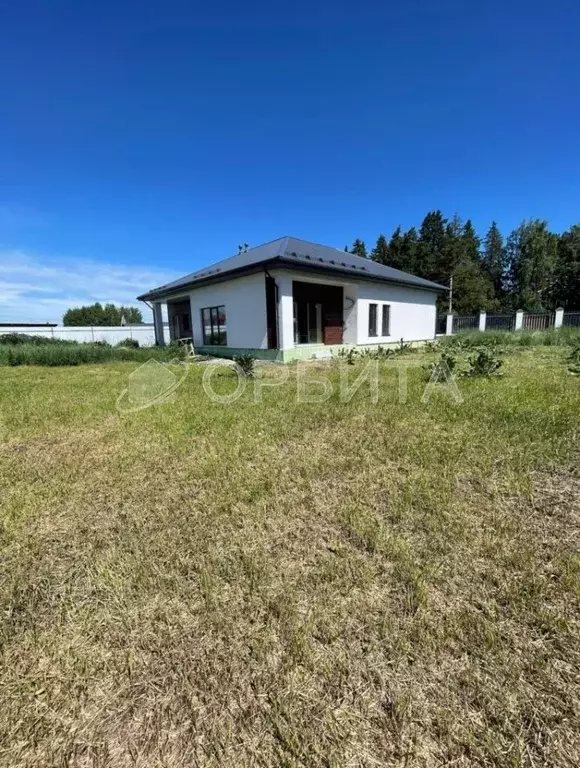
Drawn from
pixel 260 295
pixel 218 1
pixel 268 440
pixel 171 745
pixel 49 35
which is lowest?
pixel 171 745

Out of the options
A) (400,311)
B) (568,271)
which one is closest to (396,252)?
(568,271)

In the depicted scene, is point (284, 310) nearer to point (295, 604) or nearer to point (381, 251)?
point (295, 604)

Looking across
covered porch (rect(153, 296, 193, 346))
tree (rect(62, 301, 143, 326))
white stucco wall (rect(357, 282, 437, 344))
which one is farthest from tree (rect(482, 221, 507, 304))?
tree (rect(62, 301, 143, 326))

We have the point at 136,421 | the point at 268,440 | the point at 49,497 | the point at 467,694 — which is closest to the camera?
the point at 467,694

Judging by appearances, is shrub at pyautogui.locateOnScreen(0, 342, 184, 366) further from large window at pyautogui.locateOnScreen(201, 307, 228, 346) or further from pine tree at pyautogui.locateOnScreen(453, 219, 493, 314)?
pine tree at pyautogui.locateOnScreen(453, 219, 493, 314)

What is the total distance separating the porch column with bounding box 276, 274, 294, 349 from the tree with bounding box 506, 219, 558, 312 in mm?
36333

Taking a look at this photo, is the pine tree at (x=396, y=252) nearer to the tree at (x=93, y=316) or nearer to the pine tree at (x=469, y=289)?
the pine tree at (x=469, y=289)

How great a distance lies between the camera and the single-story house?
37.0 ft

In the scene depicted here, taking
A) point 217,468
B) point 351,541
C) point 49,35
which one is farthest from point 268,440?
point 49,35

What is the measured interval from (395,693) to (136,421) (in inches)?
180

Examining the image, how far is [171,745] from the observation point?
3.99 ft

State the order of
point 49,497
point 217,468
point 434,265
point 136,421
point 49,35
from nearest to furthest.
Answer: point 49,497 → point 217,468 → point 136,421 → point 49,35 → point 434,265

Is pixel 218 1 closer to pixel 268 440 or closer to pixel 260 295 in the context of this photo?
pixel 260 295

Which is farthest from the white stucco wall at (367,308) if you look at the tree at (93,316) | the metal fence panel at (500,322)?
the tree at (93,316)
